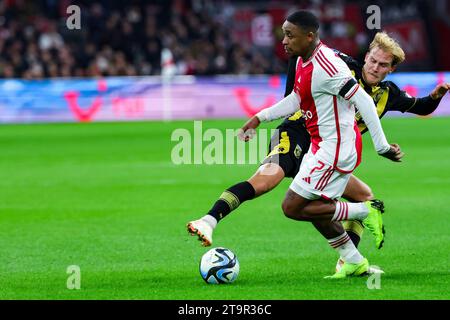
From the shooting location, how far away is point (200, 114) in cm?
2748

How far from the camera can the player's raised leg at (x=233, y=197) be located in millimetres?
7348

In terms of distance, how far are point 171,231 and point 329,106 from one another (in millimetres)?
3622

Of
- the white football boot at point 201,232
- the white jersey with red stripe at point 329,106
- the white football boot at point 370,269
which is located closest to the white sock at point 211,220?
the white football boot at point 201,232

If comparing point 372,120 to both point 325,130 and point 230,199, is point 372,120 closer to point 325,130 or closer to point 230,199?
point 325,130

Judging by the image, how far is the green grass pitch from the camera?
24.6 feet

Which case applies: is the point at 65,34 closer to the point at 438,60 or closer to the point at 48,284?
the point at 438,60

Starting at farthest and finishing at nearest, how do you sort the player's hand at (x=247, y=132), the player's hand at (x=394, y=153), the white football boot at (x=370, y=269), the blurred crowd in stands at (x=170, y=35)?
the blurred crowd in stands at (x=170, y=35) < the white football boot at (x=370, y=269) < the player's hand at (x=247, y=132) < the player's hand at (x=394, y=153)

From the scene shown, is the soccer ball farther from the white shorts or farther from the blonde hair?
the blonde hair

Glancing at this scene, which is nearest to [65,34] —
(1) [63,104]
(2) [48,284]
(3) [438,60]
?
(1) [63,104]

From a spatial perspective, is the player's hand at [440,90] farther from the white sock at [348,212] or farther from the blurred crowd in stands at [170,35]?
the blurred crowd in stands at [170,35]

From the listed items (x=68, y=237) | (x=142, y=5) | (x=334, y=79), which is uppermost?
(x=142, y=5)

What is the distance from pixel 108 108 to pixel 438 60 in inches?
506

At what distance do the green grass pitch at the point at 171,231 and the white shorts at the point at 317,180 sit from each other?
2.20 ft

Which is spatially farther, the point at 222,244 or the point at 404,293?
the point at 222,244
